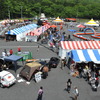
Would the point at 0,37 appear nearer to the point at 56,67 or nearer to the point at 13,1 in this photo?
the point at 56,67

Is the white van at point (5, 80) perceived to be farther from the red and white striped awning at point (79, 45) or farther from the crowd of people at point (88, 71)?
the red and white striped awning at point (79, 45)

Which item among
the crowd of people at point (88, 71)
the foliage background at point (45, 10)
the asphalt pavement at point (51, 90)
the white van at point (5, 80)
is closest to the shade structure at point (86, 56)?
the crowd of people at point (88, 71)

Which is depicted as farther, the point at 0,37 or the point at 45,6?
the point at 45,6

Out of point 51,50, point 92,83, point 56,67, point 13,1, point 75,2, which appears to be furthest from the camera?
point 75,2

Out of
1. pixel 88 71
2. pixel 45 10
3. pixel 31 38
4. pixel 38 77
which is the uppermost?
pixel 45 10

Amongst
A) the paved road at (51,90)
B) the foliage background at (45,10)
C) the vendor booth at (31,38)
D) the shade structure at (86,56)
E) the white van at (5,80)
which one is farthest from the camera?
the foliage background at (45,10)

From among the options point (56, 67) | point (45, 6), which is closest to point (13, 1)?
point (45, 6)

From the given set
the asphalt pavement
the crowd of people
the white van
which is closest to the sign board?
the asphalt pavement

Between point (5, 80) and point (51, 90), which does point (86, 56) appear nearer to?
point (51, 90)

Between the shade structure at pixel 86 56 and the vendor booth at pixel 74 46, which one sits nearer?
the shade structure at pixel 86 56

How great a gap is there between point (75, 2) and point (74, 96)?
100 meters

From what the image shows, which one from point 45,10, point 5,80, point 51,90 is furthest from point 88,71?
point 45,10

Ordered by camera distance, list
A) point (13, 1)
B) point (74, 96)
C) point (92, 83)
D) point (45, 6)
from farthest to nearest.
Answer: point (45, 6) < point (13, 1) < point (92, 83) < point (74, 96)

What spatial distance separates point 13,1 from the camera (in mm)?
81625
